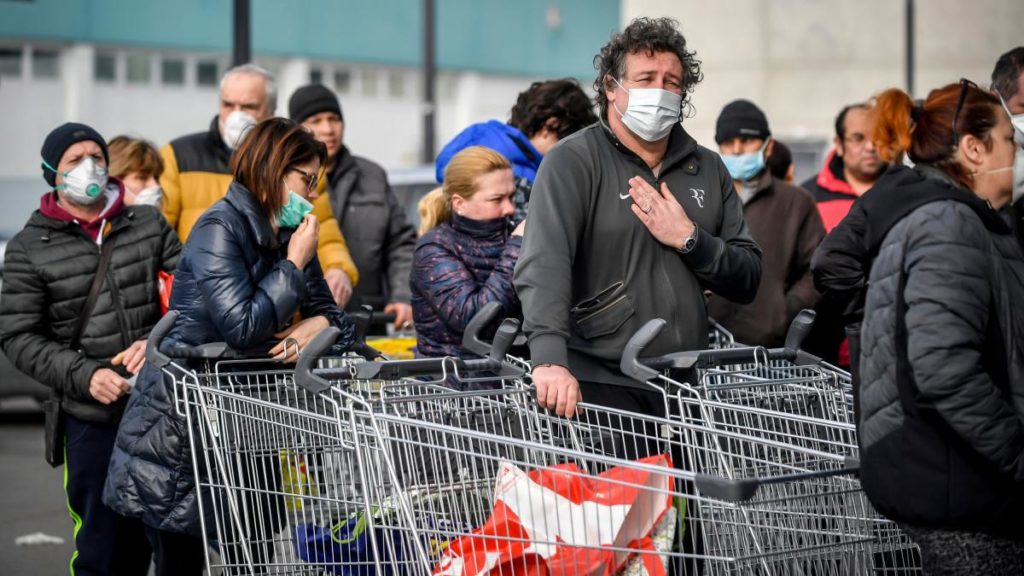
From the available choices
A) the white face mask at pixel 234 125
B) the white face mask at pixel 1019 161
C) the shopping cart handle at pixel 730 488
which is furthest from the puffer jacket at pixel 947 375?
the white face mask at pixel 234 125

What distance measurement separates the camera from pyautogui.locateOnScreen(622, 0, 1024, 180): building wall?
2628 cm

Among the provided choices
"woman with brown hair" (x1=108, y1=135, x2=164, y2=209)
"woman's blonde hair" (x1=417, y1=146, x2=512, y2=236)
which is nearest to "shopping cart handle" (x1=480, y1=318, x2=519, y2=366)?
"woman's blonde hair" (x1=417, y1=146, x2=512, y2=236)

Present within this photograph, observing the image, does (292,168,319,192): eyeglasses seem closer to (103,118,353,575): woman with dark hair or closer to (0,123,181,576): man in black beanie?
(103,118,353,575): woman with dark hair

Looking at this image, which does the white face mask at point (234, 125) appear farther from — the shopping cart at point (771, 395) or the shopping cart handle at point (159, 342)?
the shopping cart at point (771, 395)

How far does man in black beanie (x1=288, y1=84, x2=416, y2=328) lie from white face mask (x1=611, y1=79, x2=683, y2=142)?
3087mm

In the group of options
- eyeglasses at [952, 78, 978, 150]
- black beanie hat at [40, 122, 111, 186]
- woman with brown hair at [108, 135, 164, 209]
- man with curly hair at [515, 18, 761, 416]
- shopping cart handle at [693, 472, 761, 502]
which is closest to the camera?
shopping cart handle at [693, 472, 761, 502]

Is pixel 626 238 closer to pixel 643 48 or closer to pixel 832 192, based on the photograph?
pixel 643 48

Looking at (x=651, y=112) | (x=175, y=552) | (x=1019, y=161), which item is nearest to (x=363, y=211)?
(x=175, y=552)

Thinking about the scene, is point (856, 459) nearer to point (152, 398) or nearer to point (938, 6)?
point (152, 398)

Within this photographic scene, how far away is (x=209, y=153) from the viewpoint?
6766 millimetres

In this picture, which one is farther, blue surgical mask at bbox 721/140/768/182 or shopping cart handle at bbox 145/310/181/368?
blue surgical mask at bbox 721/140/768/182

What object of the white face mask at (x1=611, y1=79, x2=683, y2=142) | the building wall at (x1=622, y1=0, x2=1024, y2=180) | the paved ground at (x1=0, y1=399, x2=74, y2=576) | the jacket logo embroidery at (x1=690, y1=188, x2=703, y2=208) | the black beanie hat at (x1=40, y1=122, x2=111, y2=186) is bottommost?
the paved ground at (x1=0, y1=399, x2=74, y2=576)

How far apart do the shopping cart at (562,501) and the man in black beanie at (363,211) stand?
311 centimetres

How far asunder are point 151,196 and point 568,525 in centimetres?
361
